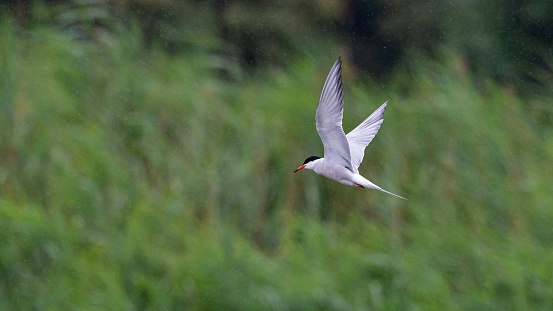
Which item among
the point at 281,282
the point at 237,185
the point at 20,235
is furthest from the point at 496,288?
the point at 20,235

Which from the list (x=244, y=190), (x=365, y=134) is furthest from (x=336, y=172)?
(x=244, y=190)

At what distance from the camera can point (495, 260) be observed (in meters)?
3.61

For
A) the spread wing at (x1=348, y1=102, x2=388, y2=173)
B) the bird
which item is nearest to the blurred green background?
the spread wing at (x1=348, y1=102, x2=388, y2=173)

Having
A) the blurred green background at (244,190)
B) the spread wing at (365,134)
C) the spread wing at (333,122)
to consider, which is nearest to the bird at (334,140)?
the spread wing at (333,122)

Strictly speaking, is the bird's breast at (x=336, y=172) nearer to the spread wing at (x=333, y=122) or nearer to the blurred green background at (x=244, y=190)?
the spread wing at (x=333, y=122)

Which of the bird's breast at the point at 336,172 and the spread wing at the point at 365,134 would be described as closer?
the bird's breast at the point at 336,172

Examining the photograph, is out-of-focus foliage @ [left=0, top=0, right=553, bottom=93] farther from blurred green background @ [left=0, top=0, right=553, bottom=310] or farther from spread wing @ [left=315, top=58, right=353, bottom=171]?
spread wing @ [left=315, top=58, right=353, bottom=171]

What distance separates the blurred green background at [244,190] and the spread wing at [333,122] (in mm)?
1504

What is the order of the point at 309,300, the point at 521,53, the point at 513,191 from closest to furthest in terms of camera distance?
the point at 309,300
the point at 513,191
the point at 521,53

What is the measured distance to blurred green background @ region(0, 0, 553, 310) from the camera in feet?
11.9

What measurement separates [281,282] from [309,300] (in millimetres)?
139

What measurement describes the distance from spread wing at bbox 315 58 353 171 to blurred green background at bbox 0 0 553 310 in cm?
150

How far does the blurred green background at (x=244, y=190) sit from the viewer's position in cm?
364

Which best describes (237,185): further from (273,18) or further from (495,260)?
(273,18)
